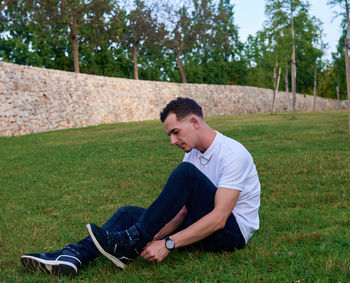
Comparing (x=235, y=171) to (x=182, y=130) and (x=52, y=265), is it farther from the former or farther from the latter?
(x=52, y=265)

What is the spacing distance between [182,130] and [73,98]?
23606 millimetres

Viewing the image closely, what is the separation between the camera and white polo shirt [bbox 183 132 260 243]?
314 cm

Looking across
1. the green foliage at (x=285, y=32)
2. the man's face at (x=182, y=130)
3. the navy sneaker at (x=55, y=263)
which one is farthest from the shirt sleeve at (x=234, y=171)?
the green foliage at (x=285, y=32)

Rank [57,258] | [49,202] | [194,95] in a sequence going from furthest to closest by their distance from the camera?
[194,95] → [49,202] → [57,258]

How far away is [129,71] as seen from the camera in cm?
4297

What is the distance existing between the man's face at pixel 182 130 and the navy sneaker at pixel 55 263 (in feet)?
4.63

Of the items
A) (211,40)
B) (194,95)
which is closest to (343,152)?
(194,95)

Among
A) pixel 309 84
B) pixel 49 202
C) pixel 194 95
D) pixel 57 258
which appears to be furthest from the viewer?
pixel 309 84

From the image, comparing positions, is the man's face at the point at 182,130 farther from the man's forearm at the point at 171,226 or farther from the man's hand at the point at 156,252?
the man's hand at the point at 156,252

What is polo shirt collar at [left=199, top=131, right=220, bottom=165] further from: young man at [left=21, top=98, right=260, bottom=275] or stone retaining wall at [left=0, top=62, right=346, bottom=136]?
stone retaining wall at [left=0, top=62, right=346, bottom=136]

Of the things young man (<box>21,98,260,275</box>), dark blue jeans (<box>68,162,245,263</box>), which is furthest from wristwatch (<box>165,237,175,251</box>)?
dark blue jeans (<box>68,162,245,263</box>)

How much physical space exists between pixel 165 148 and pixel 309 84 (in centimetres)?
5723

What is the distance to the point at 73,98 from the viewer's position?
25766mm

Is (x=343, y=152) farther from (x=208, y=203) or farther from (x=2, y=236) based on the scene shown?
(x=2, y=236)
